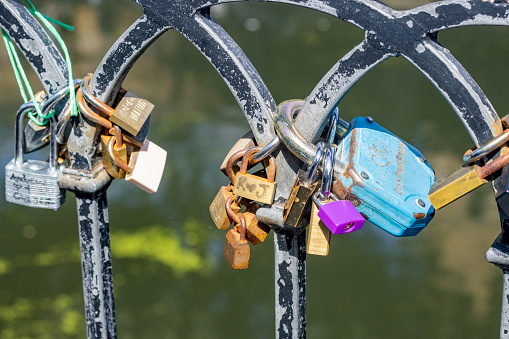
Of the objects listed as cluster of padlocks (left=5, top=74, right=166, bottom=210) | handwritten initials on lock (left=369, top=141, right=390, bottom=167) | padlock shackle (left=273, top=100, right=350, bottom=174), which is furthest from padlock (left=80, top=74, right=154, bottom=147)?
handwritten initials on lock (left=369, top=141, right=390, bottom=167)

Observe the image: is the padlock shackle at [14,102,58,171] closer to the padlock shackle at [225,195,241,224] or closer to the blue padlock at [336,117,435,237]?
the padlock shackle at [225,195,241,224]

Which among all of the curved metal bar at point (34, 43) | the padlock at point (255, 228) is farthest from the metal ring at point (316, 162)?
the curved metal bar at point (34, 43)

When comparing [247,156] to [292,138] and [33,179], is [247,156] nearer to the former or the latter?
[292,138]

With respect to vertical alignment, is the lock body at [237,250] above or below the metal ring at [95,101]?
below

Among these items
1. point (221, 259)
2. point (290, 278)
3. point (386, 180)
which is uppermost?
point (221, 259)

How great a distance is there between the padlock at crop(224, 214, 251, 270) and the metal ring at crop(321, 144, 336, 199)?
15 centimetres

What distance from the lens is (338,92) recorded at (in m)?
0.79

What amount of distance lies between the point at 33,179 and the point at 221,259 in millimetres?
2259

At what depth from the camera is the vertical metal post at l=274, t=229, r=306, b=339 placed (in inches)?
35.7

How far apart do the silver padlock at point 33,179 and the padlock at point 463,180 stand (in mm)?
564

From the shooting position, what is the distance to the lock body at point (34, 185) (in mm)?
1067

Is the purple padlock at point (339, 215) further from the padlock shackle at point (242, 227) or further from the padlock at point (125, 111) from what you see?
the padlock at point (125, 111)

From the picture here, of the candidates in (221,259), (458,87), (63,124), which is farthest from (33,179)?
(221,259)

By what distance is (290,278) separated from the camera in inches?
35.9
